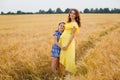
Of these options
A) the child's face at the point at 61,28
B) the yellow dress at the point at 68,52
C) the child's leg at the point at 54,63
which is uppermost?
the child's face at the point at 61,28

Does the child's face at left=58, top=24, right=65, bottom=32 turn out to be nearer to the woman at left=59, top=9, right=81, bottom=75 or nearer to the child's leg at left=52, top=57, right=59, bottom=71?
the woman at left=59, top=9, right=81, bottom=75

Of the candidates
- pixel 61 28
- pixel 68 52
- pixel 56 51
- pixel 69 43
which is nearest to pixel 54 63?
pixel 56 51

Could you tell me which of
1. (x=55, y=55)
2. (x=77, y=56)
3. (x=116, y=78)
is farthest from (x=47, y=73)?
(x=116, y=78)

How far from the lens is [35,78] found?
232 inches

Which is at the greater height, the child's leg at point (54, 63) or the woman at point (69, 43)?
the woman at point (69, 43)

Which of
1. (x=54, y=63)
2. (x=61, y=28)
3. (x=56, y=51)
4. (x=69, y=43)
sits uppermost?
(x=61, y=28)

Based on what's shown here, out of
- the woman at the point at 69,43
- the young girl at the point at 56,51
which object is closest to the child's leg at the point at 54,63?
the young girl at the point at 56,51

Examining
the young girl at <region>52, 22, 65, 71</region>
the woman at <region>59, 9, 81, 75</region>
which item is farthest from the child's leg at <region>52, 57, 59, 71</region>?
the woman at <region>59, 9, 81, 75</region>

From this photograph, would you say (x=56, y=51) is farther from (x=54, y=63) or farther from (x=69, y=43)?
(x=69, y=43)

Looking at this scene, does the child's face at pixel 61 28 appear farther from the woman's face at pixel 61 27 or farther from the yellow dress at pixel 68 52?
the yellow dress at pixel 68 52

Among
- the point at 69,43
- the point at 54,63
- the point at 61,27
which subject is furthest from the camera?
→ the point at 61,27

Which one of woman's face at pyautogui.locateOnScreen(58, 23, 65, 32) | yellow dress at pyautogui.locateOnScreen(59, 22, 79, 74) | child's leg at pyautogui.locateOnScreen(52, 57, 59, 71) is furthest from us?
woman's face at pyautogui.locateOnScreen(58, 23, 65, 32)

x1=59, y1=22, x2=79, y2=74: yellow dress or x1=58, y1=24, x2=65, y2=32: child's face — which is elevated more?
x1=58, y1=24, x2=65, y2=32: child's face

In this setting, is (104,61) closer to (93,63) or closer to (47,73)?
(93,63)
